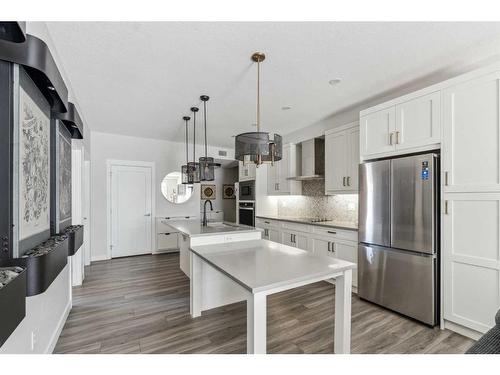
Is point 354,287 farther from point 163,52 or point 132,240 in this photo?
point 132,240

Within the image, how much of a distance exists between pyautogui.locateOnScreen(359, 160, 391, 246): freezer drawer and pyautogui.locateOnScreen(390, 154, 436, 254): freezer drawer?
0.21 feet

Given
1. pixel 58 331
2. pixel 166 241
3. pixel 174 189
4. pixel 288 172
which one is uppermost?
pixel 288 172

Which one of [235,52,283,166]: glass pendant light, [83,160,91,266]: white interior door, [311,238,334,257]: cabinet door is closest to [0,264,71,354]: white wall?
[83,160,91,266]: white interior door

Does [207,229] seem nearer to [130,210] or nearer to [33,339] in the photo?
[33,339]

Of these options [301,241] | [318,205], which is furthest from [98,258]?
[318,205]

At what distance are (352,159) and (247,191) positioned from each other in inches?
105

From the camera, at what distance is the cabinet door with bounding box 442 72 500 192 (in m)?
2.06

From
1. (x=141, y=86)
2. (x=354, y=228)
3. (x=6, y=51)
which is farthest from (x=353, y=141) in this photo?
(x=6, y=51)

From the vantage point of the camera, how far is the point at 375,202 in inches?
114

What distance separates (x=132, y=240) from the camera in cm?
535

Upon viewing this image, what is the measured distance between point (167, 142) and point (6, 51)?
4.91m

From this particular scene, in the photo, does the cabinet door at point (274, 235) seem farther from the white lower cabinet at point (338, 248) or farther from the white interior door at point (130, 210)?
the white interior door at point (130, 210)

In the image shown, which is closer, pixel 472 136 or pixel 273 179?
pixel 472 136
